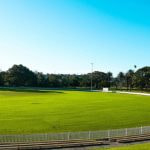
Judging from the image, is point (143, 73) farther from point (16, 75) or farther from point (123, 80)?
point (16, 75)

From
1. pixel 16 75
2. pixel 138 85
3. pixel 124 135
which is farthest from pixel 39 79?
pixel 124 135

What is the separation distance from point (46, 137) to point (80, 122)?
12011 millimetres

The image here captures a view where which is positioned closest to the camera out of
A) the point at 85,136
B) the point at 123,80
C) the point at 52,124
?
the point at 85,136

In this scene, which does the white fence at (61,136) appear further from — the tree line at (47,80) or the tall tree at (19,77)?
the tall tree at (19,77)

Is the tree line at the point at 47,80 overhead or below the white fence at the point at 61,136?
overhead

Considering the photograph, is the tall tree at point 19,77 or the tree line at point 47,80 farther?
the tall tree at point 19,77

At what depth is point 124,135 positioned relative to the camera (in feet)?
91.6

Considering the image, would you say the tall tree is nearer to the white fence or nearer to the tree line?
the tree line

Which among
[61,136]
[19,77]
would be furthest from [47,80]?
[61,136]

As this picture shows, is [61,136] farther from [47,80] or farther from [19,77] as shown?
[47,80]

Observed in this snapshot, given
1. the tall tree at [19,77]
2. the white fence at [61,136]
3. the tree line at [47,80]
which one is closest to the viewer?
the white fence at [61,136]

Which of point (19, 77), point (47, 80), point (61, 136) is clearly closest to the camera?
point (61, 136)

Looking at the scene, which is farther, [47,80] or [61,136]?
[47,80]

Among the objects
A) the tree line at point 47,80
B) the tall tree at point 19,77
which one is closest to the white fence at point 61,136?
the tree line at point 47,80
